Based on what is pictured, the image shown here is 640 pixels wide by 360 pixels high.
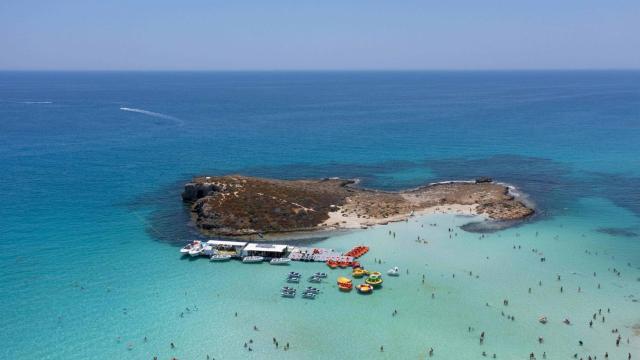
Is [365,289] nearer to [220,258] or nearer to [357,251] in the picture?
[357,251]

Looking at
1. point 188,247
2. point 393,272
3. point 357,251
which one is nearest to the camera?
point 393,272

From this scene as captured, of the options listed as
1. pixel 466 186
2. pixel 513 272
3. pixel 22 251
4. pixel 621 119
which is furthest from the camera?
pixel 621 119

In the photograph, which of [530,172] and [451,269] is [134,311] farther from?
[530,172]

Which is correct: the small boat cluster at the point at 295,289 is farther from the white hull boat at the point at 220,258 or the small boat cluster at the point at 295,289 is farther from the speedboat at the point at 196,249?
the speedboat at the point at 196,249

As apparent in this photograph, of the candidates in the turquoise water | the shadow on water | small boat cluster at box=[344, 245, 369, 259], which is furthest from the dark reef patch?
small boat cluster at box=[344, 245, 369, 259]

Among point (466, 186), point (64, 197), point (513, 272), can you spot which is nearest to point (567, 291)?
point (513, 272)

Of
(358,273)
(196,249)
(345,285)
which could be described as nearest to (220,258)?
(196,249)
